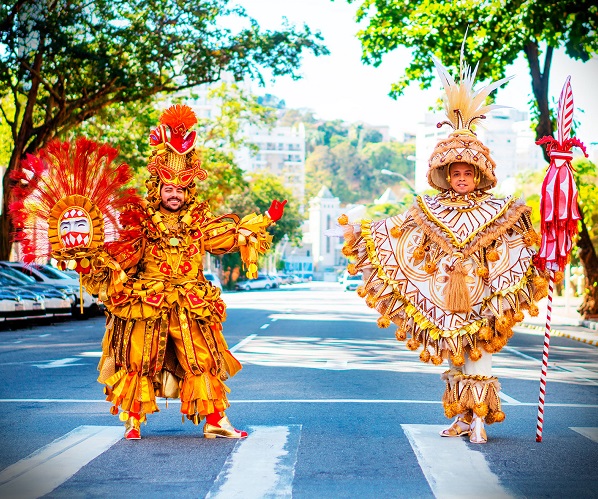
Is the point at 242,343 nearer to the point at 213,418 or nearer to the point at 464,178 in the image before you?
the point at 213,418

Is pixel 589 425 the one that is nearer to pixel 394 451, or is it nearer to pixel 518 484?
pixel 394 451

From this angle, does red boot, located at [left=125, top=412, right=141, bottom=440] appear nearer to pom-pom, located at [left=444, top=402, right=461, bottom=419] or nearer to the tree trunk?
pom-pom, located at [left=444, top=402, right=461, bottom=419]

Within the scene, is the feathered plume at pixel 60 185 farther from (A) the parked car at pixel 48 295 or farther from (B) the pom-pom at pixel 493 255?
(A) the parked car at pixel 48 295

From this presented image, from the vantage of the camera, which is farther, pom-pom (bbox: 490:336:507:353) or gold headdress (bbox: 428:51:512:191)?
gold headdress (bbox: 428:51:512:191)

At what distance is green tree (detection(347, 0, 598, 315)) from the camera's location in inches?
923

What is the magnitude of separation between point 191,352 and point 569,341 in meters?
16.8

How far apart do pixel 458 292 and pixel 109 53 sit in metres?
23.0

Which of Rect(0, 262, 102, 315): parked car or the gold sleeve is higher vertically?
the gold sleeve

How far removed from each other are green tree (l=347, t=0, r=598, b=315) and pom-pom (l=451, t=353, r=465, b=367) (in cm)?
1559

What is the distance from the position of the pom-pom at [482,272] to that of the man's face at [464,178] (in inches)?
25.6

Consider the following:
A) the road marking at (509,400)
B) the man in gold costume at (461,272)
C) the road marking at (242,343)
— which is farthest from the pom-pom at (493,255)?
the road marking at (242,343)

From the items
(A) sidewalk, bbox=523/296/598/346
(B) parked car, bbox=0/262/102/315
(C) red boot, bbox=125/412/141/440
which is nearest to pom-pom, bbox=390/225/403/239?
(C) red boot, bbox=125/412/141/440

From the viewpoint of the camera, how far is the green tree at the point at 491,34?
2345cm

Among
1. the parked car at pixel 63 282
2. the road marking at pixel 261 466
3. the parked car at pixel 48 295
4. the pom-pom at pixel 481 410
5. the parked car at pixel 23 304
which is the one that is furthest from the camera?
the parked car at pixel 63 282
